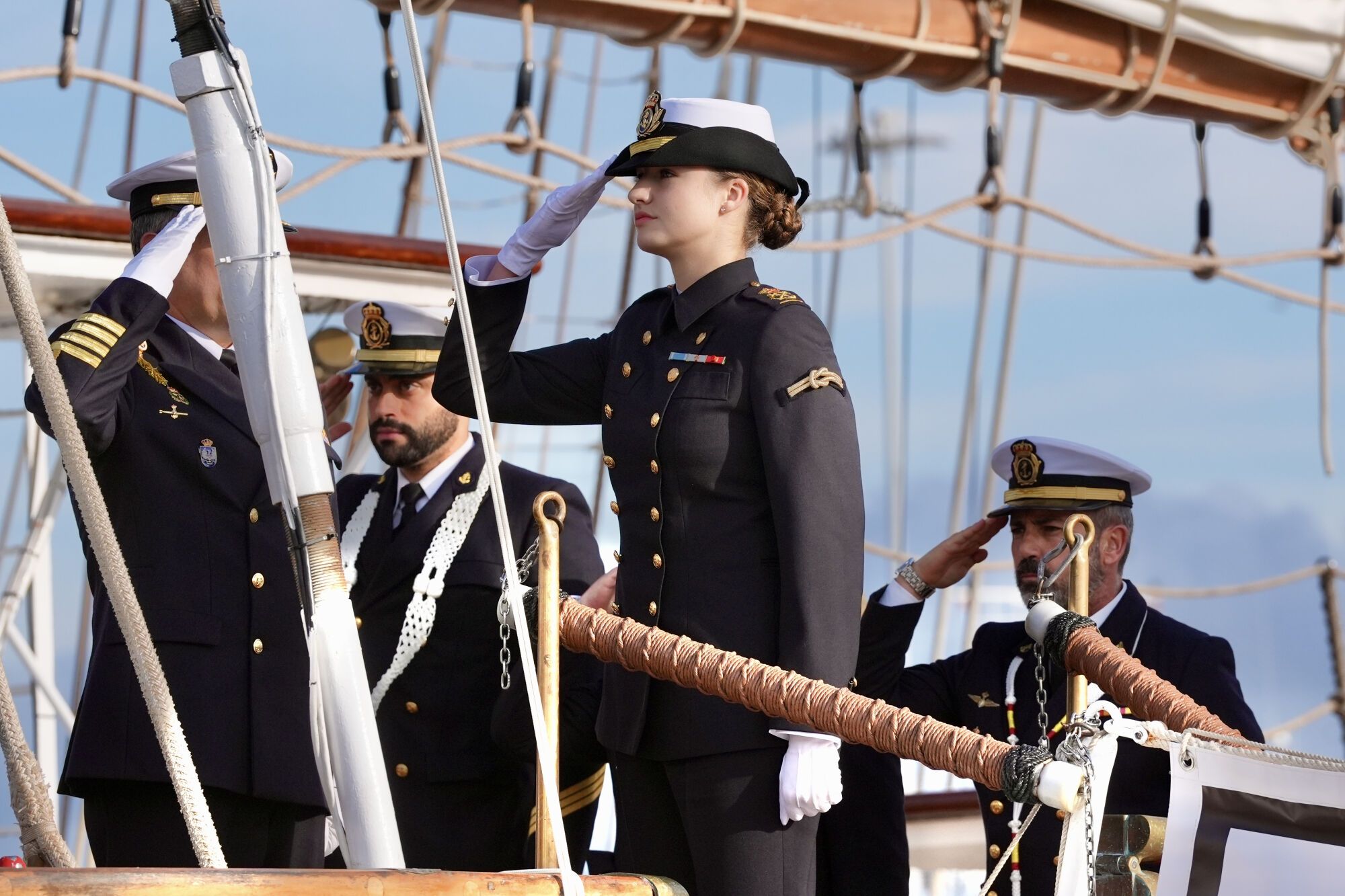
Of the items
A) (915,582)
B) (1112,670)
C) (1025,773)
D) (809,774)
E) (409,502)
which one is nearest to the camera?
(1025,773)

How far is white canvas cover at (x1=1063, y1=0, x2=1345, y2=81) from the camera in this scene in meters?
5.23

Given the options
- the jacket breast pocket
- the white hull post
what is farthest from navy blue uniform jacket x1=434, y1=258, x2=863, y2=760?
the white hull post

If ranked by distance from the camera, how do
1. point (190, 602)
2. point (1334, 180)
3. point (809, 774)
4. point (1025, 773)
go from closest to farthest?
1. point (1025, 773)
2. point (809, 774)
3. point (190, 602)
4. point (1334, 180)

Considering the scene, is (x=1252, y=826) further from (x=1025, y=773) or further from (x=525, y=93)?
(x=525, y=93)

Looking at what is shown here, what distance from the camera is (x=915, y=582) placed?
11.4ft

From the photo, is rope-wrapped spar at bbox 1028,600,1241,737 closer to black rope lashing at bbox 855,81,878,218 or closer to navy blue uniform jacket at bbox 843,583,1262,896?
navy blue uniform jacket at bbox 843,583,1262,896

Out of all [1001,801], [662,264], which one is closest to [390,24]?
[1001,801]

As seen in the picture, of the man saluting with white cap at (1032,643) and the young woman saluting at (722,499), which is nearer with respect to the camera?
the young woman saluting at (722,499)

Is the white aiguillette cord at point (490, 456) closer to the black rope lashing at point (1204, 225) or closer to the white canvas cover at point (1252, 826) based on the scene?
the white canvas cover at point (1252, 826)

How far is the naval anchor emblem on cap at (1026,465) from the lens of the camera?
3652 mm

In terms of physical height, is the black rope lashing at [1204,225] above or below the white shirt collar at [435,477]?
above

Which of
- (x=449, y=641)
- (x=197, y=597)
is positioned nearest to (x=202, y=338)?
(x=197, y=597)

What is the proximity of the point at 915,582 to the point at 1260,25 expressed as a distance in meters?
2.68

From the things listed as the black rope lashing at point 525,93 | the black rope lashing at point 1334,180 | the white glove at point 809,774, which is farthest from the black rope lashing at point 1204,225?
the white glove at point 809,774
